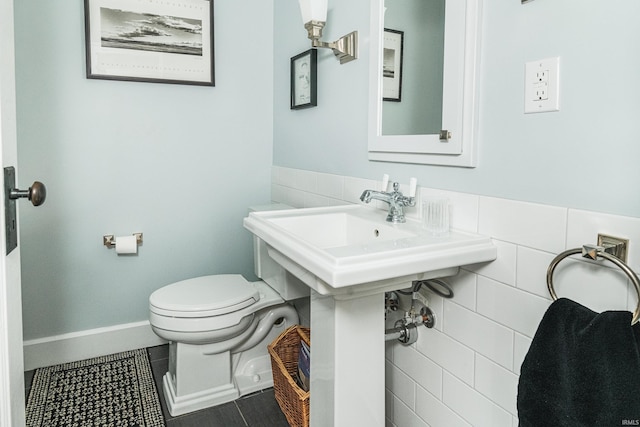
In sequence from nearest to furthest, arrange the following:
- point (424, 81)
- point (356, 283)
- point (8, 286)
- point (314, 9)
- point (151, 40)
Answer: point (8, 286) → point (356, 283) → point (424, 81) → point (314, 9) → point (151, 40)

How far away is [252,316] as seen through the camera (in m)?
1.96

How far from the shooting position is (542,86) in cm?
103

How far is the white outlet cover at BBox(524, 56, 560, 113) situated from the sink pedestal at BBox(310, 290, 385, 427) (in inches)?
24.2

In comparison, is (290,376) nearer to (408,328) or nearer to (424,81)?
(408,328)

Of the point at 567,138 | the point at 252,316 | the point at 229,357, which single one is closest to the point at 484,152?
the point at 567,138

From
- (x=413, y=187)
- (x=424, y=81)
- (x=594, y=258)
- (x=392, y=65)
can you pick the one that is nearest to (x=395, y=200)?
(x=413, y=187)

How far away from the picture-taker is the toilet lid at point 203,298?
1800mm

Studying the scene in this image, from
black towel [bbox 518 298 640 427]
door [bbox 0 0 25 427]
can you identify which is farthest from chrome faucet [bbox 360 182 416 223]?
door [bbox 0 0 25 427]

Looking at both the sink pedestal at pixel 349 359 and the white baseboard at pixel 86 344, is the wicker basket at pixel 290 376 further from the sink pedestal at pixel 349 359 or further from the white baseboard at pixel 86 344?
the white baseboard at pixel 86 344

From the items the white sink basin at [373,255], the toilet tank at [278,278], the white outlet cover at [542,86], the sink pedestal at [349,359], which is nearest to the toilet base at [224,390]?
the toilet tank at [278,278]

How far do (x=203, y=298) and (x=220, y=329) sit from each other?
0.15 metres

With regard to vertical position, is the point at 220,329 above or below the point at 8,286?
below

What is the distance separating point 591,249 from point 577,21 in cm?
49

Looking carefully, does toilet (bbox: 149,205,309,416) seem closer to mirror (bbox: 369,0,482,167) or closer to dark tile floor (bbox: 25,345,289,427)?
dark tile floor (bbox: 25,345,289,427)
